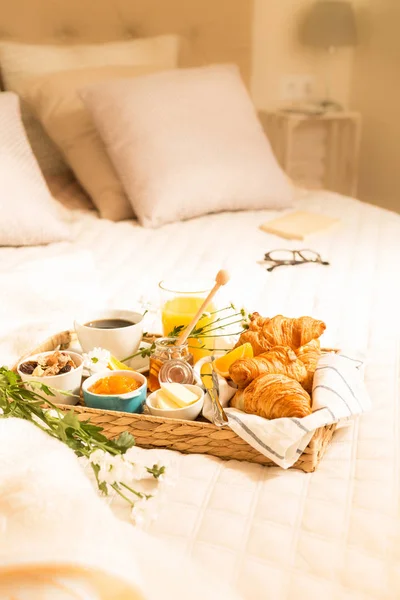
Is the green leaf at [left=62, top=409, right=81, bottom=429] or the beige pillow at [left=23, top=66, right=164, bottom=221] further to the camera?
the beige pillow at [left=23, top=66, right=164, bottom=221]

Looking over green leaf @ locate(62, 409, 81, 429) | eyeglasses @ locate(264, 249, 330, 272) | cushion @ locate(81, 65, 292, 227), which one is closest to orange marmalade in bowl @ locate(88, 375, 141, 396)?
green leaf @ locate(62, 409, 81, 429)

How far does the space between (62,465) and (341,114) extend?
2.64 meters

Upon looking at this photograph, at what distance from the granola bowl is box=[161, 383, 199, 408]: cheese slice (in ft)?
0.43

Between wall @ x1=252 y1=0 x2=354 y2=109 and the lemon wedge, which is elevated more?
wall @ x1=252 y1=0 x2=354 y2=109

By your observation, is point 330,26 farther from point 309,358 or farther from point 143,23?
point 309,358

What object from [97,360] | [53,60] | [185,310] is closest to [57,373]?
[97,360]

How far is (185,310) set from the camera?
1121 millimetres

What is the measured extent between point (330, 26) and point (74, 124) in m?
1.37

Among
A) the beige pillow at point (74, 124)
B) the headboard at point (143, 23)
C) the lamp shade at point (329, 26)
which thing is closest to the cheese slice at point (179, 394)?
the beige pillow at point (74, 124)

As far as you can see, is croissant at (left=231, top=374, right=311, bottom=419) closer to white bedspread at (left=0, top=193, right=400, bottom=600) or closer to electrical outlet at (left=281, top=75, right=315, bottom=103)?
white bedspread at (left=0, top=193, right=400, bottom=600)

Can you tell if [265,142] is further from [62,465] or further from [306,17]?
[62,465]

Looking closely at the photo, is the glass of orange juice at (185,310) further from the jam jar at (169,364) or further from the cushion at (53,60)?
the cushion at (53,60)

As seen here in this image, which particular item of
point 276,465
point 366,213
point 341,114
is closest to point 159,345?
point 276,465

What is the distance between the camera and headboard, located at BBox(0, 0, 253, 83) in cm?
233
